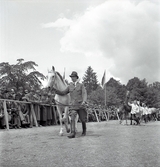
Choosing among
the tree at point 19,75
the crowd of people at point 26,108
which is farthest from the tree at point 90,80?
the crowd of people at point 26,108

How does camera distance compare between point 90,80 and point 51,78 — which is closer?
point 51,78

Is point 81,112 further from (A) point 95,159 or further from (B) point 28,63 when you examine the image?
(B) point 28,63

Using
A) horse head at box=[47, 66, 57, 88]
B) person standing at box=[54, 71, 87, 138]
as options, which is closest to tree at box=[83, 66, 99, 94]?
horse head at box=[47, 66, 57, 88]

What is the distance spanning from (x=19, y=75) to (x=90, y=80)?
9005cm

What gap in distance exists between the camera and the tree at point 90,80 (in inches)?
4873

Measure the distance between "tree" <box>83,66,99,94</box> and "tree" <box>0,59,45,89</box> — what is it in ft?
279

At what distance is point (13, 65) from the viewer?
1454 inches

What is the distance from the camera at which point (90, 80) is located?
126 meters

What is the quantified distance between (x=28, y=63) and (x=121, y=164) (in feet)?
111

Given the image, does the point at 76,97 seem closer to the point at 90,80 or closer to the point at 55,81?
the point at 55,81

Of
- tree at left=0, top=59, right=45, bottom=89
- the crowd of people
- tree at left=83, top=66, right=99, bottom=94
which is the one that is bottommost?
the crowd of people

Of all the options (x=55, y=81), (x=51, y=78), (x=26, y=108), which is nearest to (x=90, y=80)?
(x=26, y=108)

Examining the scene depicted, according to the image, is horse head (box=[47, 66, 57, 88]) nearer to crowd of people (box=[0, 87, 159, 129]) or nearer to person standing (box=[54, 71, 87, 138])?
person standing (box=[54, 71, 87, 138])

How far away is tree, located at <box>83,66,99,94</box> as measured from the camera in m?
124
